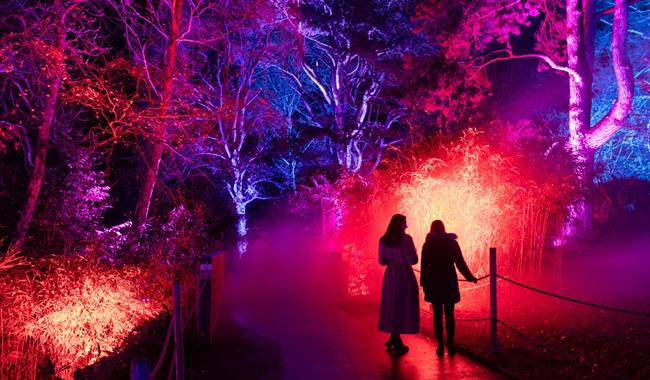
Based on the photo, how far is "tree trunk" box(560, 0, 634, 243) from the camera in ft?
44.8

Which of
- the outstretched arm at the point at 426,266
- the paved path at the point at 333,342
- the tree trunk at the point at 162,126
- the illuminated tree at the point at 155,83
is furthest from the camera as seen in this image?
the tree trunk at the point at 162,126

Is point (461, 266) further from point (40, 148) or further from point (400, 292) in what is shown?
point (40, 148)

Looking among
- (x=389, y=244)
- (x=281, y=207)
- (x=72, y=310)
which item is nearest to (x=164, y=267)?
(x=72, y=310)

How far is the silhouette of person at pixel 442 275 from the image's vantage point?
8.16 metres

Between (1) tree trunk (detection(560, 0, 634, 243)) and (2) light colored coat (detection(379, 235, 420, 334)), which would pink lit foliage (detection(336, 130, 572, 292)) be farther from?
(2) light colored coat (detection(379, 235, 420, 334))

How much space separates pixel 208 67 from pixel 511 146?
17.7 meters

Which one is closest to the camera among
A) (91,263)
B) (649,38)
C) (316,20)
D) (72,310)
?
(72,310)

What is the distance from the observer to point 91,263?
11.5 metres

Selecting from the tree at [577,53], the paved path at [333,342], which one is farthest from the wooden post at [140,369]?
the tree at [577,53]

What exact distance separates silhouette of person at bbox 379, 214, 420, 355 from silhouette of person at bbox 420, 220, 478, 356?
235 mm

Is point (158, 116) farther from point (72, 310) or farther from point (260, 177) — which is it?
point (260, 177)

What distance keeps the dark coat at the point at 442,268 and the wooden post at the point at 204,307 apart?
10.9ft

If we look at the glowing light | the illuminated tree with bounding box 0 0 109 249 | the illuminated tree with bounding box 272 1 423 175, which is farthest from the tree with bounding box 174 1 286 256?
Answer: the glowing light

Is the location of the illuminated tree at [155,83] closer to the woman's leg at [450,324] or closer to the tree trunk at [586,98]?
the woman's leg at [450,324]
